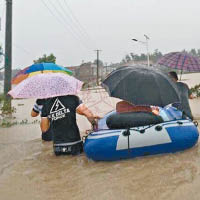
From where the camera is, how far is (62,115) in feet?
12.6

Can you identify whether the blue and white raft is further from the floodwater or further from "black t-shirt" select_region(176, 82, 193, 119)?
"black t-shirt" select_region(176, 82, 193, 119)

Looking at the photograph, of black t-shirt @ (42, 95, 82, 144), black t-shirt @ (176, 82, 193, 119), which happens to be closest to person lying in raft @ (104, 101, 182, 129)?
black t-shirt @ (42, 95, 82, 144)

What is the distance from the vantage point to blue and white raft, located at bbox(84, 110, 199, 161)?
3.66m

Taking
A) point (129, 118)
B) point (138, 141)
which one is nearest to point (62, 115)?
point (129, 118)

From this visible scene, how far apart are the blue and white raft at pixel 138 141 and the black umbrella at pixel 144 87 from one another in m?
0.42

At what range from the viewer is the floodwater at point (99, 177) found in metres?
2.83

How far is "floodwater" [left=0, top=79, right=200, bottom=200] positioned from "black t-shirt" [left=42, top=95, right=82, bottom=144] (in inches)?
15.0

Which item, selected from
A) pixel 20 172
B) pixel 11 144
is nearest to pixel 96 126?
pixel 20 172

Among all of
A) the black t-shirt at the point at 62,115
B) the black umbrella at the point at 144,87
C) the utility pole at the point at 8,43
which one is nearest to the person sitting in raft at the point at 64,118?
the black t-shirt at the point at 62,115

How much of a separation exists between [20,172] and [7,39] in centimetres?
734

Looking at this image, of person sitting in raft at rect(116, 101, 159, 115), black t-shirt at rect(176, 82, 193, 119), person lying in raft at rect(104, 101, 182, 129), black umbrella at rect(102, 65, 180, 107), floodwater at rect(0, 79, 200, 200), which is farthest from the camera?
black t-shirt at rect(176, 82, 193, 119)

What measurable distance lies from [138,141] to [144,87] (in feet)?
2.50

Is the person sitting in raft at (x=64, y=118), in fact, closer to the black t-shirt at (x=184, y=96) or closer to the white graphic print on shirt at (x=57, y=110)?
the white graphic print on shirt at (x=57, y=110)

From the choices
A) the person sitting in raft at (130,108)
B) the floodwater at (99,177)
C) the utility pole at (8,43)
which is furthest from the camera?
the utility pole at (8,43)
